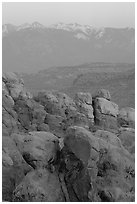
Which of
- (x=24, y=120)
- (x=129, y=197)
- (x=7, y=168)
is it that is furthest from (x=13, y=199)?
(x=24, y=120)

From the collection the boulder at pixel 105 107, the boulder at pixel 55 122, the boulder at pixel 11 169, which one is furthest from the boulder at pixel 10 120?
the boulder at pixel 11 169

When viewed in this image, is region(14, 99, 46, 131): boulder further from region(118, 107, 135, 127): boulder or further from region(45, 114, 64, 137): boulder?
region(118, 107, 135, 127): boulder

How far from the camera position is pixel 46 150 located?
29.6m

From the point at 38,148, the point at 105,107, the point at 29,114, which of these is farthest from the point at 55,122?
the point at 38,148

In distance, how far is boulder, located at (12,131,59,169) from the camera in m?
28.6

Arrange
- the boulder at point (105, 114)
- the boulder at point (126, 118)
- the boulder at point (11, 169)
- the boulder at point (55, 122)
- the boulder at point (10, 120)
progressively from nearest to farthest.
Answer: the boulder at point (11, 169) → the boulder at point (10, 120) → the boulder at point (55, 122) → the boulder at point (105, 114) → the boulder at point (126, 118)

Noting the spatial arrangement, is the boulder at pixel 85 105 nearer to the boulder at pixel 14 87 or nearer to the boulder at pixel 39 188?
the boulder at pixel 14 87

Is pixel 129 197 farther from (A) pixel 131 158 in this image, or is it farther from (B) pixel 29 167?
(B) pixel 29 167

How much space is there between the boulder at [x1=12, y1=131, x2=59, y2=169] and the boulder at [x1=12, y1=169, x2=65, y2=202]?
848 mm

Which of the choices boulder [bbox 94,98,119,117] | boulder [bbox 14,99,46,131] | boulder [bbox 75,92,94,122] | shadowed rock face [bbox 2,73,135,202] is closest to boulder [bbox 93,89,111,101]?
boulder [bbox 94,98,119,117]

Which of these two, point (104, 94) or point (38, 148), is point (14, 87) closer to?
point (104, 94)

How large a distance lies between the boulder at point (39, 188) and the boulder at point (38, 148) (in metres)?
0.85

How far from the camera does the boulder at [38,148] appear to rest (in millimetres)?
28609

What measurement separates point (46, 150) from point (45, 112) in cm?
2664
